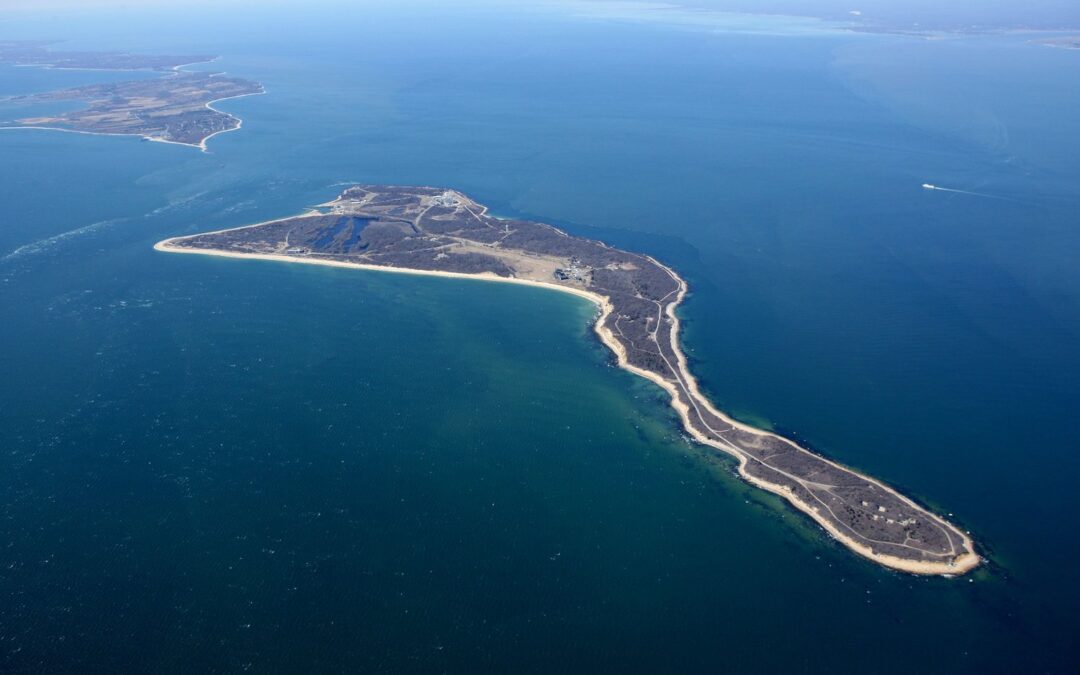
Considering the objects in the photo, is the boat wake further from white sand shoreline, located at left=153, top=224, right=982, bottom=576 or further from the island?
the island

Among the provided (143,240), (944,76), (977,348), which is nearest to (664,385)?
(977,348)

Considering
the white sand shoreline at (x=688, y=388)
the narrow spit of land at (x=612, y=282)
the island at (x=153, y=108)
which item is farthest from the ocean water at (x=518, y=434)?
the island at (x=153, y=108)

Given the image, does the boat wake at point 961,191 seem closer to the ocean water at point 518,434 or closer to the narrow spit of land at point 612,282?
the ocean water at point 518,434

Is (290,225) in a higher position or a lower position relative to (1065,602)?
higher

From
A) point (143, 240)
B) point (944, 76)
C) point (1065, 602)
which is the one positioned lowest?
point (1065, 602)

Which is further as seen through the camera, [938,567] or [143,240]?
[143,240]

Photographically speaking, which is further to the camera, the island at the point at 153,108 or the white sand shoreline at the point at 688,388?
the island at the point at 153,108

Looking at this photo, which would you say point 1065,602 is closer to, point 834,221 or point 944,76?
point 834,221
